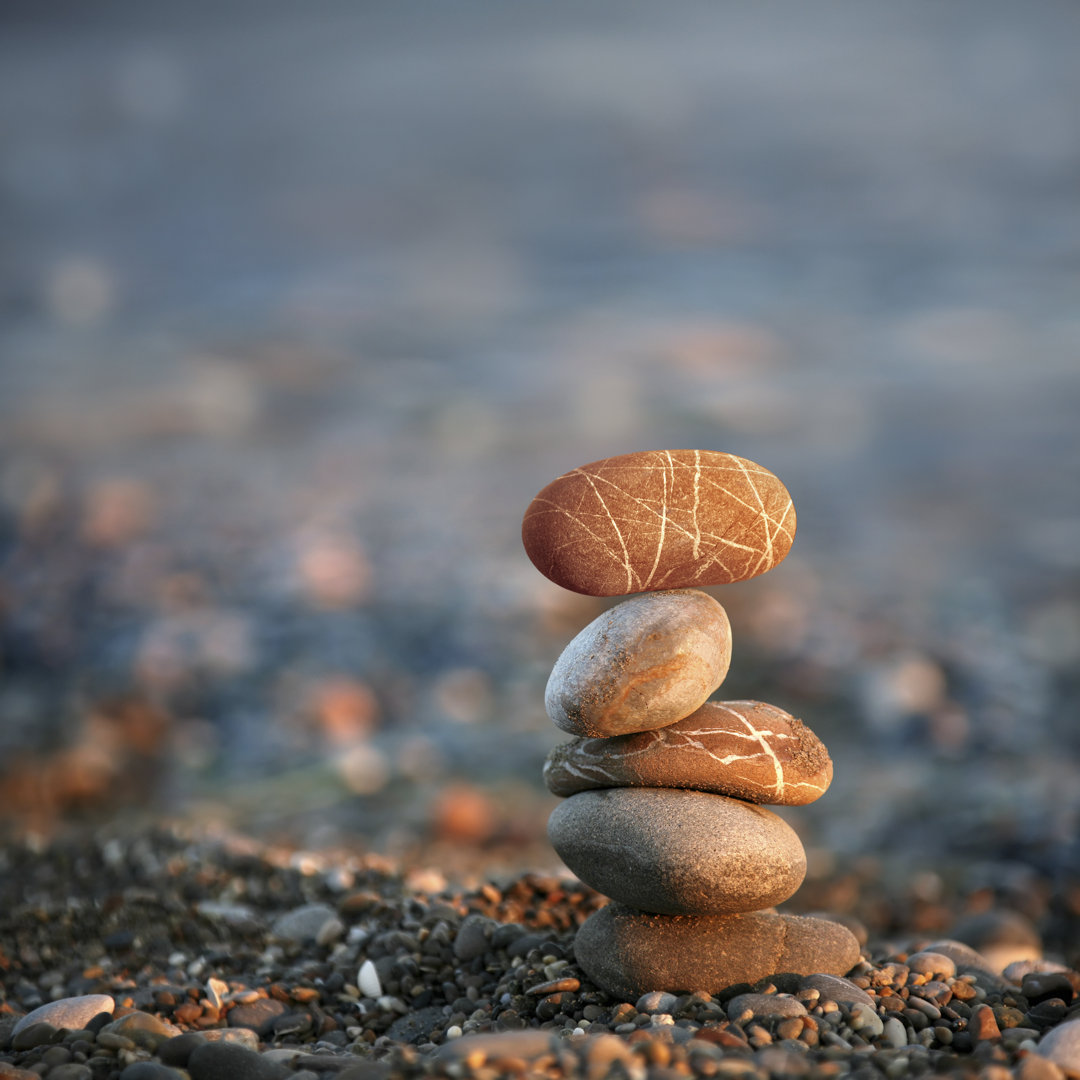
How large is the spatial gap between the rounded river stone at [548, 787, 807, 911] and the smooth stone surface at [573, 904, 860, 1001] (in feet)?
0.40

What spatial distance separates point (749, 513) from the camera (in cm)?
456

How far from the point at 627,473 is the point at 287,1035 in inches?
120

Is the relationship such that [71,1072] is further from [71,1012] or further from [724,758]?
[724,758]

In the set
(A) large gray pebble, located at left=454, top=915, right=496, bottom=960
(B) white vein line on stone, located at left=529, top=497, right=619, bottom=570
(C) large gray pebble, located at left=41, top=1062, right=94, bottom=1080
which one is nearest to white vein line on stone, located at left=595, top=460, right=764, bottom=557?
(B) white vein line on stone, located at left=529, top=497, right=619, bottom=570

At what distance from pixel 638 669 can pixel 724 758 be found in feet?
2.09

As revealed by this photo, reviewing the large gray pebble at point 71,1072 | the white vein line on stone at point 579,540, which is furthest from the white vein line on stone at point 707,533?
the large gray pebble at point 71,1072

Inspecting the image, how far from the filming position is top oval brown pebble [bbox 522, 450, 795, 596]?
175 inches

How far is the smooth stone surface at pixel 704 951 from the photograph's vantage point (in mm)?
4363

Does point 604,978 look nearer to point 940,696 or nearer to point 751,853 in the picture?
point 751,853

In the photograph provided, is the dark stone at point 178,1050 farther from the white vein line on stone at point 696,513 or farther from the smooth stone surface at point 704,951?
the white vein line on stone at point 696,513

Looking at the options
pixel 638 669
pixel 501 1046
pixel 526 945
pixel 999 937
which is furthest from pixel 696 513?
pixel 999 937

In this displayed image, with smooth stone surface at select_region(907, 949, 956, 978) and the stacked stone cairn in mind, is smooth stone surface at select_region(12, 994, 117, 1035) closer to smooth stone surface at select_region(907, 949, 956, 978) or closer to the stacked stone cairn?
the stacked stone cairn

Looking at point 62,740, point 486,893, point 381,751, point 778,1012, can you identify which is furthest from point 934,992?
point 62,740

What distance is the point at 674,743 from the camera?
4559mm
